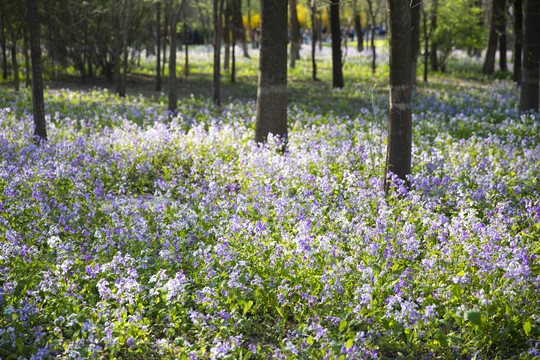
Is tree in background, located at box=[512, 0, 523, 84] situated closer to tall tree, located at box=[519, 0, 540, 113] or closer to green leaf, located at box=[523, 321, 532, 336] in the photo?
tall tree, located at box=[519, 0, 540, 113]

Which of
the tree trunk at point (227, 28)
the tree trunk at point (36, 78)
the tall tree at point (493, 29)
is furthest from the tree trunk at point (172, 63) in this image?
the tall tree at point (493, 29)

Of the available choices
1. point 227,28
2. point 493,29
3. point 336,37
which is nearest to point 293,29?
point 227,28

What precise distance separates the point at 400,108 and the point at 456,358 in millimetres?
3689

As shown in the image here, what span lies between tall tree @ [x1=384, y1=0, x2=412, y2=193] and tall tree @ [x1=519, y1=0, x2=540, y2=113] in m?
6.92

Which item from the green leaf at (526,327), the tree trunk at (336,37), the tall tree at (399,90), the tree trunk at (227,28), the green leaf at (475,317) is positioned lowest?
the green leaf at (526,327)

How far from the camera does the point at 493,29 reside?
76.9 feet

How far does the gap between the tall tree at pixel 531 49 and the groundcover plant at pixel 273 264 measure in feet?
15.4

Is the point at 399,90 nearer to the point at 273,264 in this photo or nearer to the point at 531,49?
the point at 273,264

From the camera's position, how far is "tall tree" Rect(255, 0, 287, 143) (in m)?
9.05

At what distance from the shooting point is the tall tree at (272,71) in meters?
9.05

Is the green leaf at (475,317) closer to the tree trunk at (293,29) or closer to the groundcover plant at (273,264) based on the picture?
the groundcover plant at (273,264)

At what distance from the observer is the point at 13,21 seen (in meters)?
17.6

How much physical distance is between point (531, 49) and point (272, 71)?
7.00 m

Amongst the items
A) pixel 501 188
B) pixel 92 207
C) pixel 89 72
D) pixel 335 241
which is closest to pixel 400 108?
pixel 501 188
